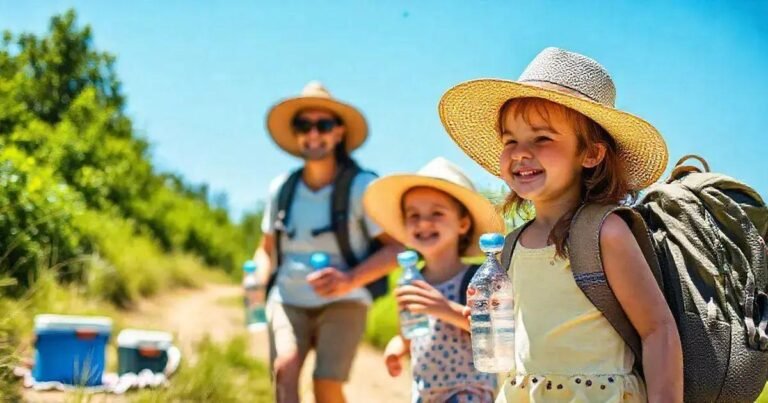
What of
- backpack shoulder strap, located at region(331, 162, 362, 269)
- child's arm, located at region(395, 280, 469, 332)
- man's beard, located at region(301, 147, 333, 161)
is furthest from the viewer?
man's beard, located at region(301, 147, 333, 161)

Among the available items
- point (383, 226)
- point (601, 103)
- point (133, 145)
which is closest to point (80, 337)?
point (383, 226)

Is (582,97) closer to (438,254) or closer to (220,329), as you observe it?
(438,254)

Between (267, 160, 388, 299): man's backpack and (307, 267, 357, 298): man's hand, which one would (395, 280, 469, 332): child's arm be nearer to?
(307, 267, 357, 298): man's hand

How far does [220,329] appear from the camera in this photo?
13422mm

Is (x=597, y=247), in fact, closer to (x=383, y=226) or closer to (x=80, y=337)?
(x=383, y=226)

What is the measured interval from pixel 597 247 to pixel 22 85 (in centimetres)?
832

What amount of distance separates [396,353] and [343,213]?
1.14 metres

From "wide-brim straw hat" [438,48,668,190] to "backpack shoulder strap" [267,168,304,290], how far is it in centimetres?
241

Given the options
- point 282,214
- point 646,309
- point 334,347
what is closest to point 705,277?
point 646,309

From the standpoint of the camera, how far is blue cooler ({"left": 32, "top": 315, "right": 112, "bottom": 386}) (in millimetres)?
7125

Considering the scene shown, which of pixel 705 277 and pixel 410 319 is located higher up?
pixel 705 277

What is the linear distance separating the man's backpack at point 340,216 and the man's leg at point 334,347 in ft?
0.71

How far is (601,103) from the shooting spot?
2961mm

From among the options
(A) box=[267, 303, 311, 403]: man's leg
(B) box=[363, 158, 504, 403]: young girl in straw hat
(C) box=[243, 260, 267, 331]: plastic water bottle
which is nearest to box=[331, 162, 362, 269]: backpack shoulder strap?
(B) box=[363, 158, 504, 403]: young girl in straw hat
